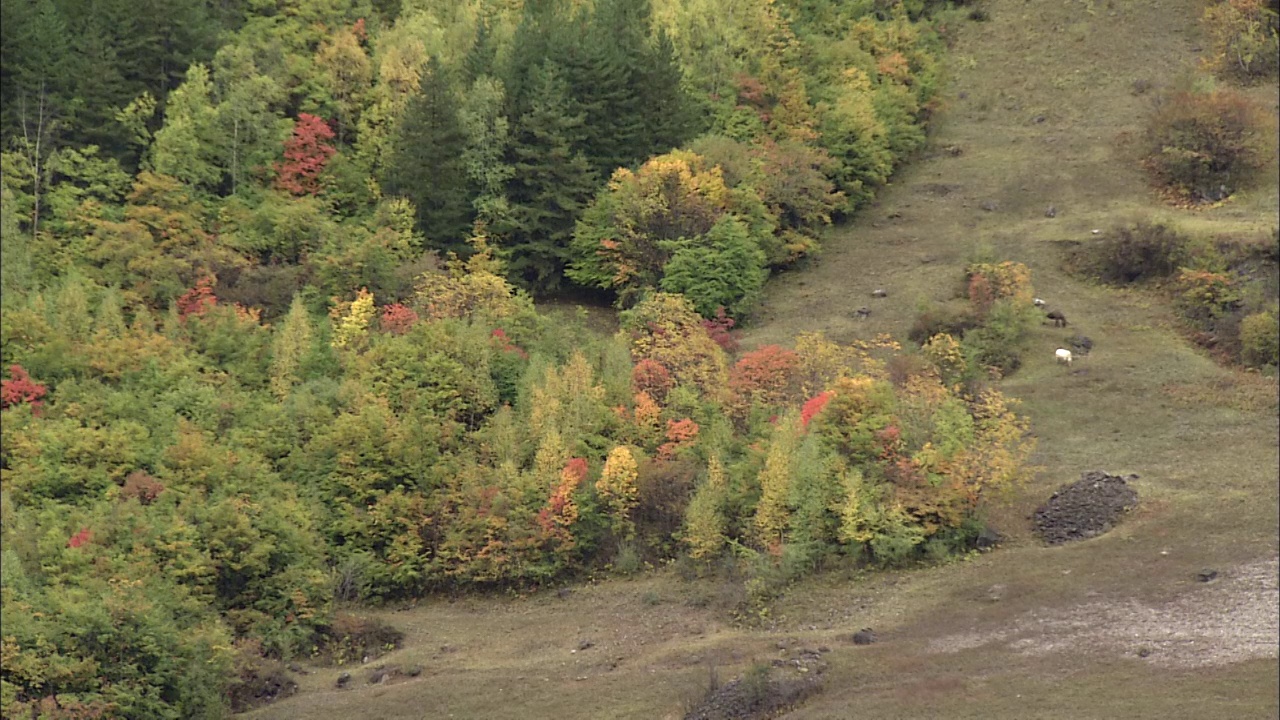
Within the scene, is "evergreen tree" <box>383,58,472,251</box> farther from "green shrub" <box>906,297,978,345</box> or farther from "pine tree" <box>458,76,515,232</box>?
"green shrub" <box>906,297,978,345</box>

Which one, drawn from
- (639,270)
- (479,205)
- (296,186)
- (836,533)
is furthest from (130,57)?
(836,533)

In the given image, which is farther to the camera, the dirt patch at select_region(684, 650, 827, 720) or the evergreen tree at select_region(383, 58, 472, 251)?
the evergreen tree at select_region(383, 58, 472, 251)

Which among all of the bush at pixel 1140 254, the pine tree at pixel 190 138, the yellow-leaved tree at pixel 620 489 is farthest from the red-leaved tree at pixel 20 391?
the bush at pixel 1140 254

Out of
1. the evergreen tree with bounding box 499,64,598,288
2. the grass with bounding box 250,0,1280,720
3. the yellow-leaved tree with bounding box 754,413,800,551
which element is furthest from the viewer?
the evergreen tree with bounding box 499,64,598,288

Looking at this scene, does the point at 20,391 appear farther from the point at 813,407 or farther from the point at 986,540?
the point at 986,540

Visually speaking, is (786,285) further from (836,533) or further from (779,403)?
(836,533)

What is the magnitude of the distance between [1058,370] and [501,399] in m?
20.6

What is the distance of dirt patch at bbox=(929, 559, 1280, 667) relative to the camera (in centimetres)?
4259

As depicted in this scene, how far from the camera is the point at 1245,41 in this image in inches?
3004

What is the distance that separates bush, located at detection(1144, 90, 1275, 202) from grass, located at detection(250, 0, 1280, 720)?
1.12 metres

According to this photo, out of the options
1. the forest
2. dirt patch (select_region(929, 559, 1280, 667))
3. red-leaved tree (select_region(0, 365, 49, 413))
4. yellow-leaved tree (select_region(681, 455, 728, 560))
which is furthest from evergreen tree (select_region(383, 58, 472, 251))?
dirt patch (select_region(929, 559, 1280, 667))

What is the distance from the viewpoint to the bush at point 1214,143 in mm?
69938

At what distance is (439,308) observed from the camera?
68500mm

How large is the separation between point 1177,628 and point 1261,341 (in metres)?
19.4
